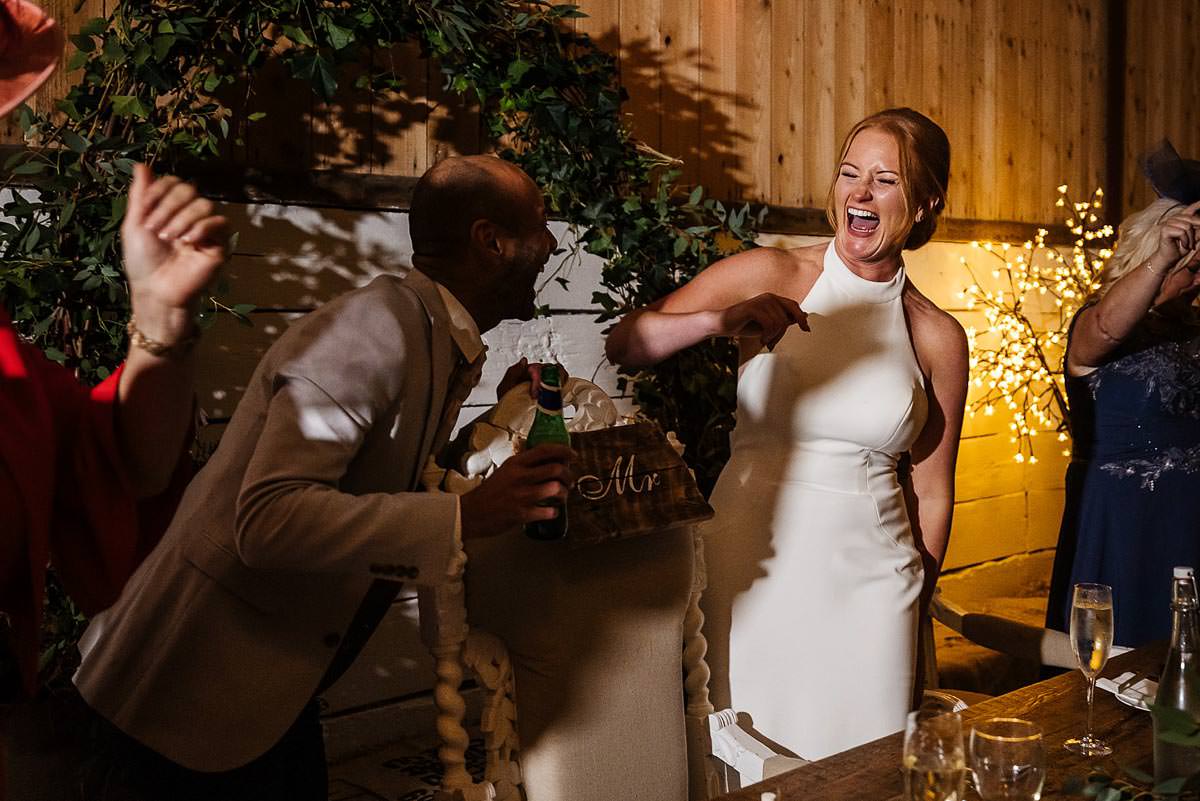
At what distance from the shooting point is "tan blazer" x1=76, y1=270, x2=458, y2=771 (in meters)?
1.33

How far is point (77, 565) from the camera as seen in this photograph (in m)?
1.23

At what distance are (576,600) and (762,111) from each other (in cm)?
249

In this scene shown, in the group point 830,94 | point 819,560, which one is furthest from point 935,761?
point 830,94

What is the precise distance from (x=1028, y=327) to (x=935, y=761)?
365 cm

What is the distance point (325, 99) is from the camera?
2350mm

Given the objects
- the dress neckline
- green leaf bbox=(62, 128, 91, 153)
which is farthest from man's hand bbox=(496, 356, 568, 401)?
green leaf bbox=(62, 128, 91, 153)

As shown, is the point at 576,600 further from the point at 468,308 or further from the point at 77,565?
the point at 77,565

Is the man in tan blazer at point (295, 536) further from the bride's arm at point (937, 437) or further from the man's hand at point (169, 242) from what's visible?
the bride's arm at point (937, 437)

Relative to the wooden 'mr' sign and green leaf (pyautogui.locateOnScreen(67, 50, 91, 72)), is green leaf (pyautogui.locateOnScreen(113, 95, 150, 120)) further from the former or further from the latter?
the wooden 'mr' sign

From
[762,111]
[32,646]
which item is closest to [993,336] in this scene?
[762,111]

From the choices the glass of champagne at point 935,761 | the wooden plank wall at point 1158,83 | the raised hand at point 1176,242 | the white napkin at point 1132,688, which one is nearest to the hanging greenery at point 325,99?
the raised hand at point 1176,242

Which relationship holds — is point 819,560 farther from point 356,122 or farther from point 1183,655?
point 356,122

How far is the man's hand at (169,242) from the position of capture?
108 cm

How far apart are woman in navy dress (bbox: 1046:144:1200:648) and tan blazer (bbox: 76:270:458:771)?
1933 millimetres
